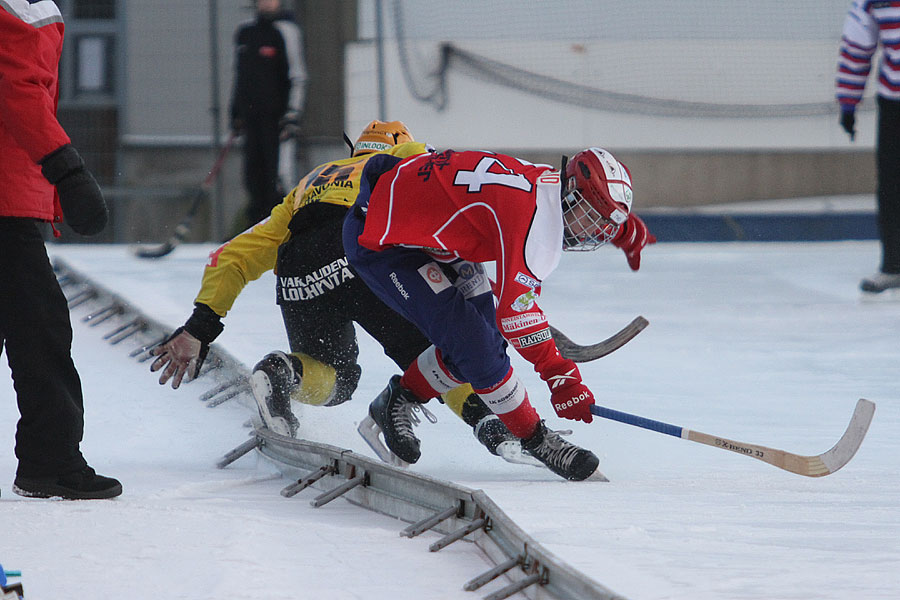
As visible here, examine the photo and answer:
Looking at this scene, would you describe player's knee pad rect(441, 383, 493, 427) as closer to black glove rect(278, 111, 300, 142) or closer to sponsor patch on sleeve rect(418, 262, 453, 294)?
sponsor patch on sleeve rect(418, 262, 453, 294)

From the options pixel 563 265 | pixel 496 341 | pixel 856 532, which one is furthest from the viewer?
pixel 563 265

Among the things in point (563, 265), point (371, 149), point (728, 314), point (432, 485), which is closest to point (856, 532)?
point (432, 485)

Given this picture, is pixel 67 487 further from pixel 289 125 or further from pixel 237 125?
pixel 237 125

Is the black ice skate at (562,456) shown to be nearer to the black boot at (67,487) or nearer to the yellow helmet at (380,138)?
the black boot at (67,487)

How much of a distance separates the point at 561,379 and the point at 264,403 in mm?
867

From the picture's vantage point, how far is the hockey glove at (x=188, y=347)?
302 centimetres

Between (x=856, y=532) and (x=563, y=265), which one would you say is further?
(x=563, y=265)

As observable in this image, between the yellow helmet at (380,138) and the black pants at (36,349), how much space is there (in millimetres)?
1129

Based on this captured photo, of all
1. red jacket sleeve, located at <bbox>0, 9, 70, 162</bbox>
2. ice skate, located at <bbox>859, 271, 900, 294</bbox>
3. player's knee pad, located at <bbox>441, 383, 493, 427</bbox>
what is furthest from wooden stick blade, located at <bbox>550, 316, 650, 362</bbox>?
ice skate, located at <bbox>859, 271, 900, 294</bbox>

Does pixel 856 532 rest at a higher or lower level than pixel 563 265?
higher

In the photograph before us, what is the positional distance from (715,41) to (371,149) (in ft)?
25.0

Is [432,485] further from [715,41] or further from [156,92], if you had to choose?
[715,41]

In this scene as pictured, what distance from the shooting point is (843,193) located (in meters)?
10.4

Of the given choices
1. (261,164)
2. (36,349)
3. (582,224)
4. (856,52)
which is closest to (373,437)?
(582,224)
